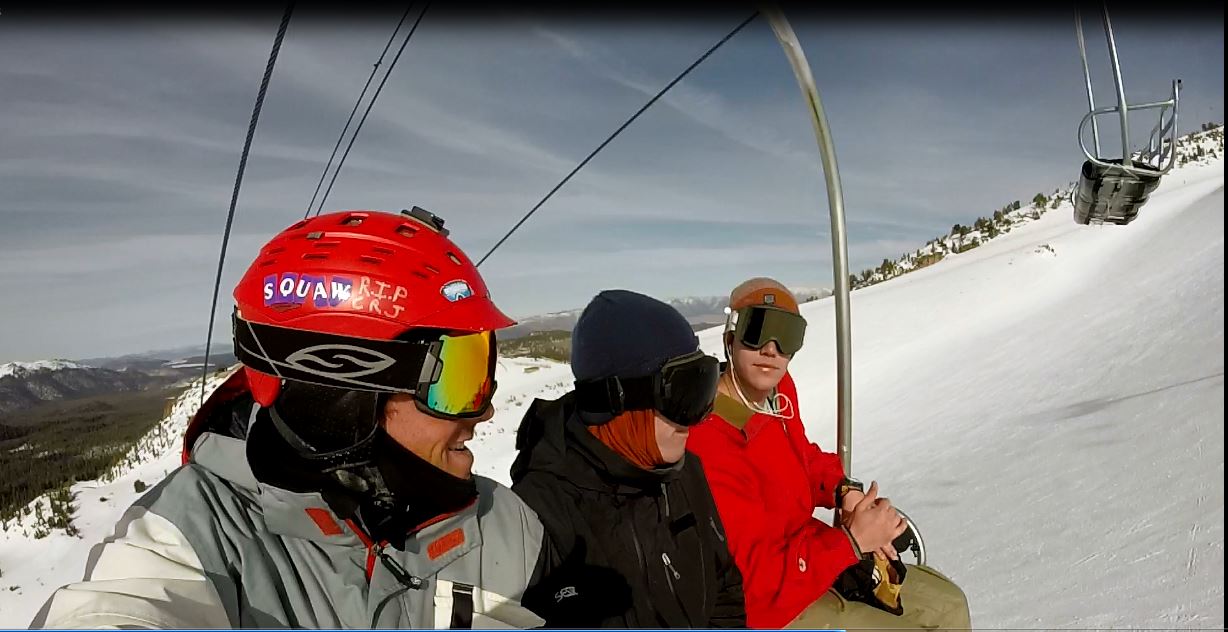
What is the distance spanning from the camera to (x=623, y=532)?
2.01m

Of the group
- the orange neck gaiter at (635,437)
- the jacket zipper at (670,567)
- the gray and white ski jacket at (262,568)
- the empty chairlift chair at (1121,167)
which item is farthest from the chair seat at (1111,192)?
the gray and white ski jacket at (262,568)

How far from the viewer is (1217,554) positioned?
3555 mm

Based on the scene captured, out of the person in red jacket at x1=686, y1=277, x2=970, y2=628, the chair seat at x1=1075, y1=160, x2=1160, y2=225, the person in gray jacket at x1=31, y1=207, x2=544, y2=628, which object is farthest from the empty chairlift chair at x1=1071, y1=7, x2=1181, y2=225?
the person in gray jacket at x1=31, y1=207, x2=544, y2=628

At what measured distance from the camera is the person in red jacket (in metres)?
2.32

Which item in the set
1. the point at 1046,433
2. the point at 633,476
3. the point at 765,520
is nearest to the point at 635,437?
the point at 633,476

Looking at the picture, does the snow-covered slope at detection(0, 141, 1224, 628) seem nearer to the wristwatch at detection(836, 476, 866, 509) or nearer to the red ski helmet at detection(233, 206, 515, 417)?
the wristwatch at detection(836, 476, 866, 509)

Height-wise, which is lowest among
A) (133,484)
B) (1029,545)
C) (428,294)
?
(133,484)

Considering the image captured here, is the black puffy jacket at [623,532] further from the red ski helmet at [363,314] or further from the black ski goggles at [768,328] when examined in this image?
the black ski goggles at [768,328]

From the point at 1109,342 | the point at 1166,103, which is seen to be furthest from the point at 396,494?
the point at 1109,342

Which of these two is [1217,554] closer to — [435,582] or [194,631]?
[435,582]

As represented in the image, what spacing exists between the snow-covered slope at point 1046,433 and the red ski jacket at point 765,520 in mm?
1961

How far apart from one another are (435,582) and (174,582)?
0.47 m

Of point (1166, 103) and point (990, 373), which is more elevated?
point (1166, 103)

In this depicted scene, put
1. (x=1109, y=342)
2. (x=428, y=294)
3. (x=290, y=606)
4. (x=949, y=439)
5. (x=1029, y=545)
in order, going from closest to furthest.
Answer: (x=290, y=606), (x=428, y=294), (x=1029, y=545), (x=949, y=439), (x=1109, y=342)
